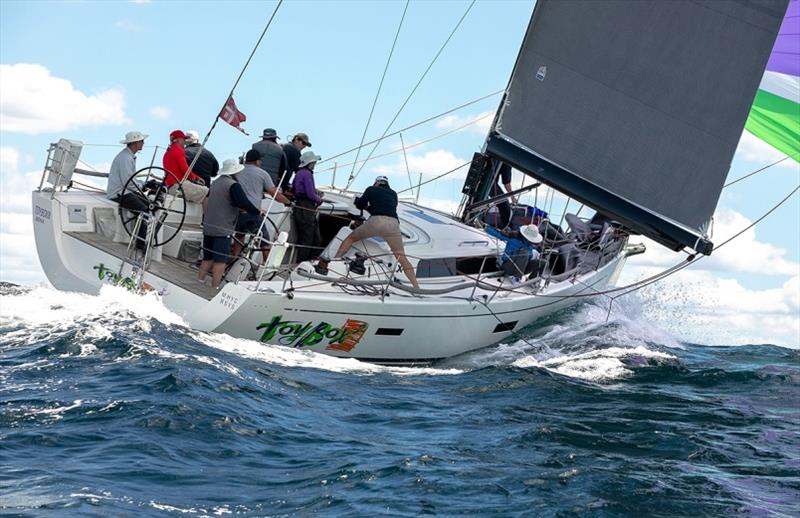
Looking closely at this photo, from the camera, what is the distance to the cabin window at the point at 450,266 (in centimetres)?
1190

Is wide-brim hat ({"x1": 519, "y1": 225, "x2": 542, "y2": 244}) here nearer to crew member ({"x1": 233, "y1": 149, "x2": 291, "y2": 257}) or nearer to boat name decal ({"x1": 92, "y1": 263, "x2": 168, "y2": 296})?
crew member ({"x1": 233, "y1": 149, "x2": 291, "y2": 257})

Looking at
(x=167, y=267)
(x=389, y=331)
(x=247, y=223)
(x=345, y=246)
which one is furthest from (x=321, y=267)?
(x=167, y=267)

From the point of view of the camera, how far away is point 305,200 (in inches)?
468

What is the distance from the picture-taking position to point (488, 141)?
11555 millimetres

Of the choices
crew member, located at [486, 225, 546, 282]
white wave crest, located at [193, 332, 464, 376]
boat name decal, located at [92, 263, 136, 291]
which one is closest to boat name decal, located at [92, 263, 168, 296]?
boat name decal, located at [92, 263, 136, 291]

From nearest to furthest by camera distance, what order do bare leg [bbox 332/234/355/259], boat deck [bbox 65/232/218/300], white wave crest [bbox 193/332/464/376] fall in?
white wave crest [bbox 193/332/464/376], boat deck [bbox 65/232/218/300], bare leg [bbox 332/234/355/259]

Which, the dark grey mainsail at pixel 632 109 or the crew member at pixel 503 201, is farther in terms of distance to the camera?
the crew member at pixel 503 201

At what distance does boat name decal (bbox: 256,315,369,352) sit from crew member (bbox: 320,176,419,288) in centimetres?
104

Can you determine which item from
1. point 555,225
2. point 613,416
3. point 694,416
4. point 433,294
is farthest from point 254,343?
point 555,225

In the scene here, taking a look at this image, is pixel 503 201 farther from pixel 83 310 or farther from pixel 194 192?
pixel 83 310

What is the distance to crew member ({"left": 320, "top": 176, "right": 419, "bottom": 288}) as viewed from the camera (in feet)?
36.8

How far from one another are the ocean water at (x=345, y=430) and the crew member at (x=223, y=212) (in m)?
0.86

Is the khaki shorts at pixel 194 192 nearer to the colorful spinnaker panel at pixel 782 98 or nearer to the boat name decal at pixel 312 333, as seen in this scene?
the boat name decal at pixel 312 333

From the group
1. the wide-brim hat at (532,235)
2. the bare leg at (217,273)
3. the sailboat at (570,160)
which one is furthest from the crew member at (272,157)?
the wide-brim hat at (532,235)
